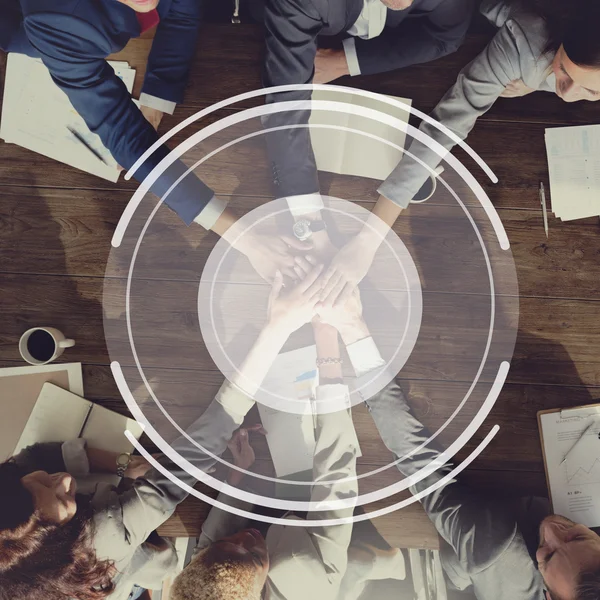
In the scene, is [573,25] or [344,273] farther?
[344,273]

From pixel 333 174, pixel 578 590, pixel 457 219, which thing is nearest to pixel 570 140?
pixel 457 219

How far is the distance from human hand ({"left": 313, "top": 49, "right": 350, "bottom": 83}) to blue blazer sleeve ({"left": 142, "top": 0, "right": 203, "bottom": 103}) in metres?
0.31

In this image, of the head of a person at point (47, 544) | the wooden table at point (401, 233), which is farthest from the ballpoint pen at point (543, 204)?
the head of a person at point (47, 544)

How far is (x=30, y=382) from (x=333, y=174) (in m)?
0.94

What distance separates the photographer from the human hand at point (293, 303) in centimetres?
121

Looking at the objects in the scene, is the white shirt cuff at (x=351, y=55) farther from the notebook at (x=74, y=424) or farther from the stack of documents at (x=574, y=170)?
the notebook at (x=74, y=424)

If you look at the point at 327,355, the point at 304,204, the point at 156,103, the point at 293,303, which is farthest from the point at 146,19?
the point at 327,355

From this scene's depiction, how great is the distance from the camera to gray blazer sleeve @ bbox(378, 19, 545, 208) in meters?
1.08

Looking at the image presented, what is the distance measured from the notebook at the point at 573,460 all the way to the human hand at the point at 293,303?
25.6 inches

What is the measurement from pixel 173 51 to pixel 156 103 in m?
0.13

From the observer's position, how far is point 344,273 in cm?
121

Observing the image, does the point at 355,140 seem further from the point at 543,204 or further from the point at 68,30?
the point at 68,30
